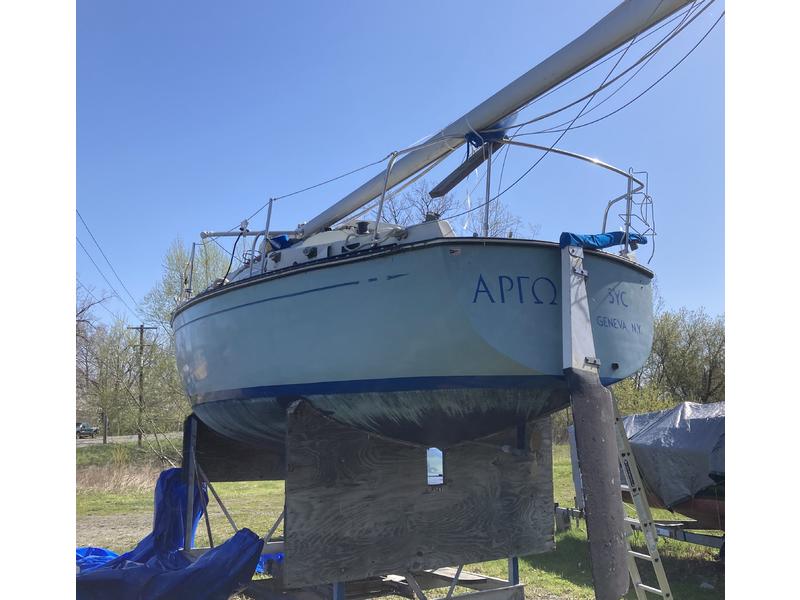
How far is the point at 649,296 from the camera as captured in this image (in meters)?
4.46

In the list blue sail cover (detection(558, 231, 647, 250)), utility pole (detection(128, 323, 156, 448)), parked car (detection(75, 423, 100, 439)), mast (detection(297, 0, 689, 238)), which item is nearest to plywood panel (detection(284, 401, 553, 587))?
blue sail cover (detection(558, 231, 647, 250))

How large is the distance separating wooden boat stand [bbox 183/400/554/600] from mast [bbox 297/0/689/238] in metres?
1.69

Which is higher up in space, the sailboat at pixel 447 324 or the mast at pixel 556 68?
the mast at pixel 556 68

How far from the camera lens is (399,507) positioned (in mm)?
4027

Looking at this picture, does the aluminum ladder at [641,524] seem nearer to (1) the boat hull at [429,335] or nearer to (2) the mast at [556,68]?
(1) the boat hull at [429,335]

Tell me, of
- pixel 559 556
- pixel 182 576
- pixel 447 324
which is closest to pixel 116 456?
pixel 559 556

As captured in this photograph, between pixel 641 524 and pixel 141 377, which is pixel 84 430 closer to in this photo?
pixel 141 377

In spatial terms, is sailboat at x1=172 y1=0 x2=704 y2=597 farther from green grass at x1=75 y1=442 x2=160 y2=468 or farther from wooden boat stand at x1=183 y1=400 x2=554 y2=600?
green grass at x1=75 y1=442 x2=160 y2=468

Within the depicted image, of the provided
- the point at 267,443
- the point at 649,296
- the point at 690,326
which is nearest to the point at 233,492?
the point at 267,443

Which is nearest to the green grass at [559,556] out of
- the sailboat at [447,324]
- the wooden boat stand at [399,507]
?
the wooden boat stand at [399,507]

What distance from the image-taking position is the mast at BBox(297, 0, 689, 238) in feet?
12.5

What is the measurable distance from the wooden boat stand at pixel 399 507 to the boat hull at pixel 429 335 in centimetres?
18

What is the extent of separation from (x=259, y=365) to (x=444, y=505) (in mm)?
1484

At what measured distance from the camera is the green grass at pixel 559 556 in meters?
6.00
